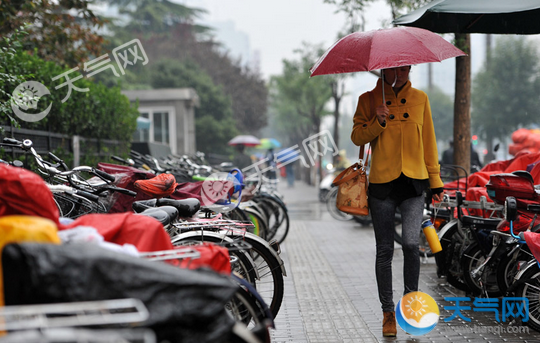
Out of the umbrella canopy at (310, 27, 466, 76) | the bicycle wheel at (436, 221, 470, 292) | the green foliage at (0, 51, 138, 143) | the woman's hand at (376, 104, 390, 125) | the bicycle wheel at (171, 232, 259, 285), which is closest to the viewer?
the bicycle wheel at (171, 232, 259, 285)

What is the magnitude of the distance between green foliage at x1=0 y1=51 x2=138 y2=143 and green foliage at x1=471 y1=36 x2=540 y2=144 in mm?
39244

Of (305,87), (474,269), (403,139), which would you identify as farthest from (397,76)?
(305,87)

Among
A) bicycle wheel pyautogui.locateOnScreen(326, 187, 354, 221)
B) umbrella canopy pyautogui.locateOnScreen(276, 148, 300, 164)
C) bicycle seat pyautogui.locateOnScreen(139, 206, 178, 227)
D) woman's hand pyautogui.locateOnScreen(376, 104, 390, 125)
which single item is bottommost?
bicycle wheel pyautogui.locateOnScreen(326, 187, 354, 221)

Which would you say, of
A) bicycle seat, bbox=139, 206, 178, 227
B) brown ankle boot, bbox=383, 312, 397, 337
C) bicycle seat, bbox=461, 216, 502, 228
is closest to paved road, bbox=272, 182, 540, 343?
brown ankle boot, bbox=383, 312, 397, 337

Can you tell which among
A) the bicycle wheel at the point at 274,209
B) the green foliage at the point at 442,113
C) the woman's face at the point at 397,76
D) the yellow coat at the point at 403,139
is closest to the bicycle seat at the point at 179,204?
the yellow coat at the point at 403,139

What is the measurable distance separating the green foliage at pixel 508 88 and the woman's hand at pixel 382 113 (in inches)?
1729

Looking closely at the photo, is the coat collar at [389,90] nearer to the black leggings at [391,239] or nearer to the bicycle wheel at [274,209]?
the black leggings at [391,239]

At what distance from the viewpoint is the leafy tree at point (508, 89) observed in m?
45.2

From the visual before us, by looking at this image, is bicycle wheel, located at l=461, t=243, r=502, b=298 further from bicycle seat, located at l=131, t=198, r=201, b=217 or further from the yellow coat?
bicycle seat, located at l=131, t=198, r=201, b=217

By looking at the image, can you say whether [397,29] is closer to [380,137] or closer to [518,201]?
[380,137]

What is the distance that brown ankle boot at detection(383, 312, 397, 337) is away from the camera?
4559 millimetres

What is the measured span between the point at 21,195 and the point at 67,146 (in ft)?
21.1

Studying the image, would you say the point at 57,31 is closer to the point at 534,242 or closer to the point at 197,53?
the point at 534,242

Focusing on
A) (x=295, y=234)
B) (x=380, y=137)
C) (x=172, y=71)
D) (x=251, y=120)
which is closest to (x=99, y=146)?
(x=295, y=234)
